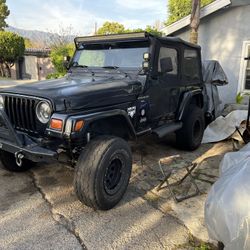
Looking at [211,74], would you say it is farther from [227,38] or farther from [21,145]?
[21,145]

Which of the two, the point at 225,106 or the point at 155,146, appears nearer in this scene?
the point at 155,146

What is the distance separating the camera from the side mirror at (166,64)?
468 centimetres

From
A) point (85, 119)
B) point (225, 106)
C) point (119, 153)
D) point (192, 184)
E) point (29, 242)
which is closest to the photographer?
point (29, 242)

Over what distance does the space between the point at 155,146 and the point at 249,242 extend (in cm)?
399

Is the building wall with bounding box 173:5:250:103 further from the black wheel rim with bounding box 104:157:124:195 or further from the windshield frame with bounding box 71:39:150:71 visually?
the black wheel rim with bounding box 104:157:124:195

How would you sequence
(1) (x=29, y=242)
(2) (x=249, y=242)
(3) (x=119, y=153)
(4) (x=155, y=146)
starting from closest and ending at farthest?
(2) (x=249, y=242)
(1) (x=29, y=242)
(3) (x=119, y=153)
(4) (x=155, y=146)

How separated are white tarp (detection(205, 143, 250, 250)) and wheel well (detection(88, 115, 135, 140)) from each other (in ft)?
5.09

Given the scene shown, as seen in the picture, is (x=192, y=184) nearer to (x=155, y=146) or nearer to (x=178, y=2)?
(x=155, y=146)

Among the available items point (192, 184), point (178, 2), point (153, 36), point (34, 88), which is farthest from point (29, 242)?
point (178, 2)

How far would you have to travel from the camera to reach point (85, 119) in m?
3.23

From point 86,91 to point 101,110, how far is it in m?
0.29

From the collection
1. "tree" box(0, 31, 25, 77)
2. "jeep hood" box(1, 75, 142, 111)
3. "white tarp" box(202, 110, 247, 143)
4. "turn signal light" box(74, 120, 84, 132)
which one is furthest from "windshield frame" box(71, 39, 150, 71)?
"tree" box(0, 31, 25, 77)

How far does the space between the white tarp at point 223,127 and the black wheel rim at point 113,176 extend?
3.43 metres

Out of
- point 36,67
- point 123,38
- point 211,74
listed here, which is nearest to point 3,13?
point 36,67
